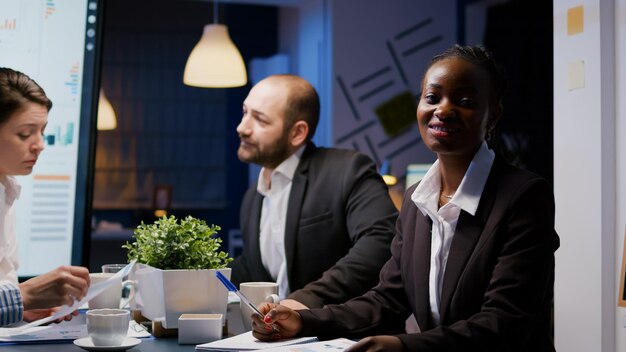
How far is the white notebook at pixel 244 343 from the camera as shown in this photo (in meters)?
1.70

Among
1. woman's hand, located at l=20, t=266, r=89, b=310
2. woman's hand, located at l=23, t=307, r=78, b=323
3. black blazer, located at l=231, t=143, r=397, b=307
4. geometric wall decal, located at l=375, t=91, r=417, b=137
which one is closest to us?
woman's hand, located at l=20, t=266, r=89, b=310

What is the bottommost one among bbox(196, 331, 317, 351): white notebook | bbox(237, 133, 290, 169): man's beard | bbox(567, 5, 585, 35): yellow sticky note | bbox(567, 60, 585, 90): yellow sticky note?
bbox(196, 331, 317, 351): white notebook

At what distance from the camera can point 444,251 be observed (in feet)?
6.10

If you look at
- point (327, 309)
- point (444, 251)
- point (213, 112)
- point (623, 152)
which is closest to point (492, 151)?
point (444, 251)

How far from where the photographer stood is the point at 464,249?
177 cm

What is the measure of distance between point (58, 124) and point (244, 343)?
1.45 m

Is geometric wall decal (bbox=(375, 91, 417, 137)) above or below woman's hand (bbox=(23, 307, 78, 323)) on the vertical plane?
above

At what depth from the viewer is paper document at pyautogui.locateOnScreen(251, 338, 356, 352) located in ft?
5.41

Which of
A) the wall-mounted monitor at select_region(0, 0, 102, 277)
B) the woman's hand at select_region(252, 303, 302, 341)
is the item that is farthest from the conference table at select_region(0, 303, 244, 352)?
the wall-mounted monitor at select_region(0, 0, 102, 277)

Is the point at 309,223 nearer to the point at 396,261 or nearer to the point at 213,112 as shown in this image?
the point at 396,261

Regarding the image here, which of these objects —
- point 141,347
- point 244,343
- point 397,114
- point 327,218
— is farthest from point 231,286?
point 397,114

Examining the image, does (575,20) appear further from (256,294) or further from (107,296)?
(107,296)

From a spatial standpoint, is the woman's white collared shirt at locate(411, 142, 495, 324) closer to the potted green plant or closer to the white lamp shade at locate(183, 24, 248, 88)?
the potted green plant

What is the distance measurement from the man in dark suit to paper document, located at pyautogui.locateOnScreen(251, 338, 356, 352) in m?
0.88
